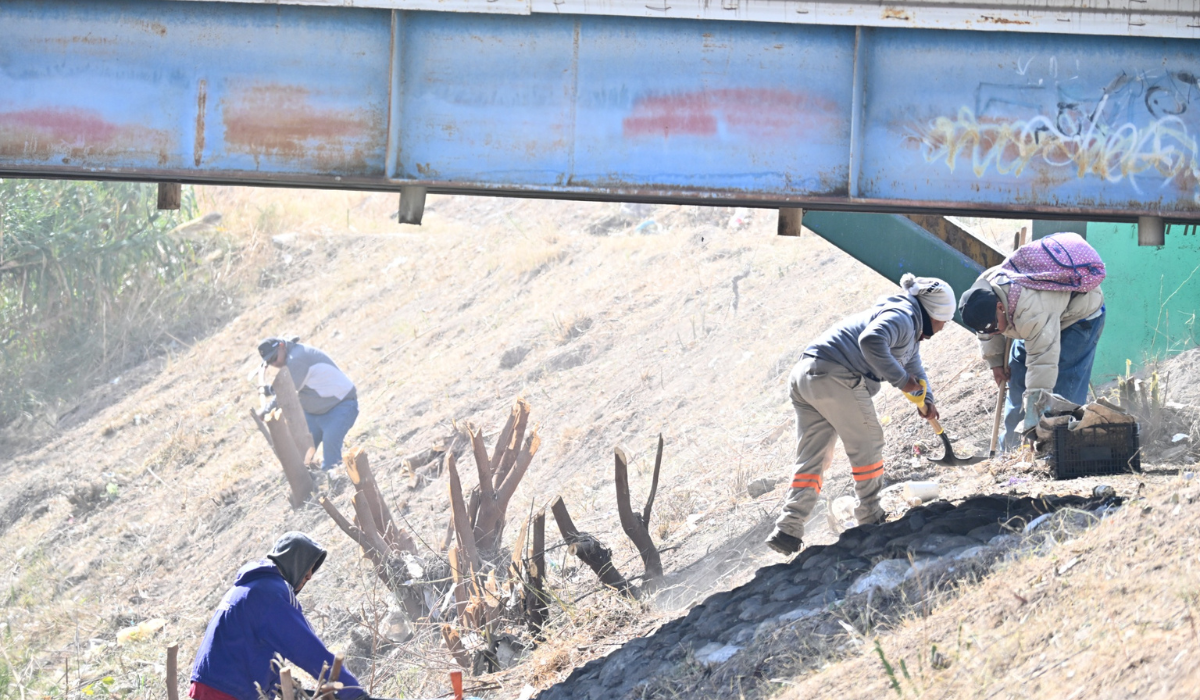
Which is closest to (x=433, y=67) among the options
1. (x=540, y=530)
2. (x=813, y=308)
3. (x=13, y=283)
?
(x=540, y=530)

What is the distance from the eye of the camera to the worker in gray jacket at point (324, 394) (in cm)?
1076

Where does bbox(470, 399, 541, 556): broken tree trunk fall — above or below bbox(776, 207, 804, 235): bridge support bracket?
below

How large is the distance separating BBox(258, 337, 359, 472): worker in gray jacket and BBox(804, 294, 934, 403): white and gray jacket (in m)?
6.43

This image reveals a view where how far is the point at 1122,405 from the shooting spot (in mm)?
6914

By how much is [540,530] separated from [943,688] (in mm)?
3184

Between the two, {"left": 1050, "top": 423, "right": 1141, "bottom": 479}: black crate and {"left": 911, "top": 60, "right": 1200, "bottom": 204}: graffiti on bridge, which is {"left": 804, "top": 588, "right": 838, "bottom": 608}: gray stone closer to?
{"left": 1050, "top": 423, "right": 1141, "bottom": 479}: black crate

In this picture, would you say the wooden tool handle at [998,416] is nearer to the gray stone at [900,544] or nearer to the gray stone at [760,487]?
the gray stone at [900,544]

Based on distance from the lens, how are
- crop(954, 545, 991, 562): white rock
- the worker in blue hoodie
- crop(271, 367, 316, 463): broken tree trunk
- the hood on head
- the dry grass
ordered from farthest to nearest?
crop(271, 367, 316, 463): broken tree trunk
crop(954, 545, 991, 562): white rock
the hood on head
the worker in blue hoodie
the dry grass

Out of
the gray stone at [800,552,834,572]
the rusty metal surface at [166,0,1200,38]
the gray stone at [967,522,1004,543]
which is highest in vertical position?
the rusty metal surface at [166,0,1200,38]

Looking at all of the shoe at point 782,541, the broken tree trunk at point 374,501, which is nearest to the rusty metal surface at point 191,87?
the broken tree trunk at point 374,501

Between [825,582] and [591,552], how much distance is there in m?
1.58

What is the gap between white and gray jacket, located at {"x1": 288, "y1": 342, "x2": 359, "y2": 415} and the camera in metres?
10.8

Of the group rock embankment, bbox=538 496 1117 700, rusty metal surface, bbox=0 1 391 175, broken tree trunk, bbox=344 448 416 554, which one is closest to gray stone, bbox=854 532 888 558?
rock embankment, bbox=538 496 1117 700

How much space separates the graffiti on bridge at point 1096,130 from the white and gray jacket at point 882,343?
84cm
